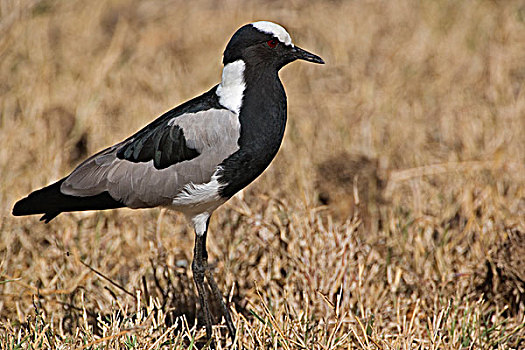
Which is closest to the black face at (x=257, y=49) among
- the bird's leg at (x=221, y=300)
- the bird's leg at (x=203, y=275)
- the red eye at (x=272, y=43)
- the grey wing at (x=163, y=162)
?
the red eye at (x=272, y=43)

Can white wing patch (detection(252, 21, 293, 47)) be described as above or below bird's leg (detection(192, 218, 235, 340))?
above

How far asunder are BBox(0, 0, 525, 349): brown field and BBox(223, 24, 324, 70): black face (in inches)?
31.2

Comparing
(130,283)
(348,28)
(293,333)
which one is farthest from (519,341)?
(348,28)

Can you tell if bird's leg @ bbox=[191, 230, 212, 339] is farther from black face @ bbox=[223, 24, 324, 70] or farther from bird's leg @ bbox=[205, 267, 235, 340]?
black face @ bbox=[223, 24, 324, 70]

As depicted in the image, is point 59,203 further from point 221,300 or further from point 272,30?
point 272,30

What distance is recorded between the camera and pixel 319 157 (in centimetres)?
453

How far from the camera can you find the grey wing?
296 cm

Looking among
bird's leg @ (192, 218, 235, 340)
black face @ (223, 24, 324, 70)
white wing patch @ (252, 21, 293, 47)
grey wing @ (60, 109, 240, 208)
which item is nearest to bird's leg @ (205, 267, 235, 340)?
bird's leg @ (192, 218, 235, 340)

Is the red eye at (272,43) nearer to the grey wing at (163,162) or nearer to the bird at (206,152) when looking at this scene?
A: the bird at (206,152)

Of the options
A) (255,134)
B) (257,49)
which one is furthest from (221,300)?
(257,49)

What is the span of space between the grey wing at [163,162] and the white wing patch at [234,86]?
0.14ft

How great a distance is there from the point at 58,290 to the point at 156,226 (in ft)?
2.35

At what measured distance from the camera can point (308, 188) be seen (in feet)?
13.5

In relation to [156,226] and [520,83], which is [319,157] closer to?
[156,226]
